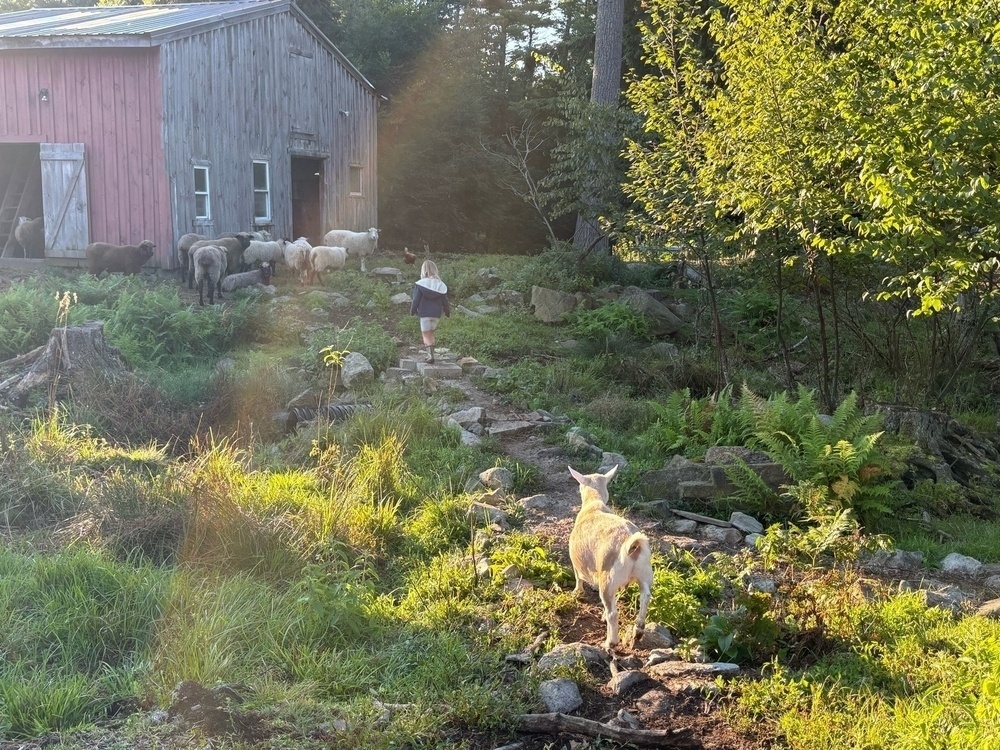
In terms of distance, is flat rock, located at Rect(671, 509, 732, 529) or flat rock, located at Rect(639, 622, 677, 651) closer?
flat rock, located at Rect(639, 622, 677, 651)

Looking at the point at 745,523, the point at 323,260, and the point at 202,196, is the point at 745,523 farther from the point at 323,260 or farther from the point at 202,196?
the point at 202,196

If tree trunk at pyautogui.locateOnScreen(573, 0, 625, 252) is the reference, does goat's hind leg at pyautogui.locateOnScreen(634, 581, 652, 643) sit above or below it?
below

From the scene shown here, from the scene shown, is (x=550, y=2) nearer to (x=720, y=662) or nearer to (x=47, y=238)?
(x=47, y=238)

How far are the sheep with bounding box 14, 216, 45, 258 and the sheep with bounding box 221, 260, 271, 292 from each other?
18.5ft

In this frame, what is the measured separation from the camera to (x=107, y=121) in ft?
57.2

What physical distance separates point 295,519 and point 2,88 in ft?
52.9

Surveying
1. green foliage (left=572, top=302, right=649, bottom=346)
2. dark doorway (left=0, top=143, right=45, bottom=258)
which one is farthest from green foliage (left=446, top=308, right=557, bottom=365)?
dark doorway (left=0, top=143, right=45, bottom=258)

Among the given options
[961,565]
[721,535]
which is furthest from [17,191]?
[961,565]

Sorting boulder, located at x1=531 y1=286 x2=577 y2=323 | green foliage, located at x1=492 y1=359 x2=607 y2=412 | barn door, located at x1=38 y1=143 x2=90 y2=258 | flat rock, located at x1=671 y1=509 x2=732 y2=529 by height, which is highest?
barn door, located at x1=38 y1=143 x2=90 y2=258

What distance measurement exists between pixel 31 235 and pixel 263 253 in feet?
18.0

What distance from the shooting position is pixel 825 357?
9.63m

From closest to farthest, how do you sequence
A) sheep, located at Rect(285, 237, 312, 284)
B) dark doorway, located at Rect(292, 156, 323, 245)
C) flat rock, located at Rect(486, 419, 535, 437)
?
flat rock, located at Rect(486, 419, 535, 437)
sheep, located at Rect(285, 237, 312, 284)
dark doorway, located at Rect(292, 156, 323, 245)

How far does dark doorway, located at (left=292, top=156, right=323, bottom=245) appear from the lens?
77.4 ft

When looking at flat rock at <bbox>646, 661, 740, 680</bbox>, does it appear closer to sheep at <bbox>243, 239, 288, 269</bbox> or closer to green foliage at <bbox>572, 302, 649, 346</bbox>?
green foliage at <bbox>572, 302, 649, 346</bbox>
